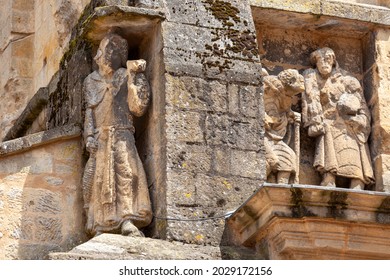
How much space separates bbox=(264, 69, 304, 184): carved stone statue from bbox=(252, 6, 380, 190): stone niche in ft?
0.50

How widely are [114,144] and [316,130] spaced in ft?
5.17

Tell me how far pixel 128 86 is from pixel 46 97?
1460 mm

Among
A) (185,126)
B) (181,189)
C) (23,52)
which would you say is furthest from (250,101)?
(23,52)

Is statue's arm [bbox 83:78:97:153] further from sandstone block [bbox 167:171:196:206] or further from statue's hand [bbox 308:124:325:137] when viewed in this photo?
statue's hand [bbox 308:124:325:137]

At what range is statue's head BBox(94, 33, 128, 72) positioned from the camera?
44.7ft

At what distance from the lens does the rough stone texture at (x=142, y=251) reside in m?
12.5

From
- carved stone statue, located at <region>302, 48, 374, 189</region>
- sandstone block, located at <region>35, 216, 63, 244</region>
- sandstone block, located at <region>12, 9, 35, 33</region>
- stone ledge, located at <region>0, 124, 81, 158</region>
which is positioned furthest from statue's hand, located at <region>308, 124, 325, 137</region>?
sandstone block, located at <region>12, 9, 35, 33</region>

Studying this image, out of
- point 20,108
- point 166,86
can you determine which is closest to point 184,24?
point 166,86

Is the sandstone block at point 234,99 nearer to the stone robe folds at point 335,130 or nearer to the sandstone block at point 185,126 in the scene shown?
the sandstone block at point 185,126

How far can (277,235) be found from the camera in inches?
507

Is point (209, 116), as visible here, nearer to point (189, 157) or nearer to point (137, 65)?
point (189, 157)
